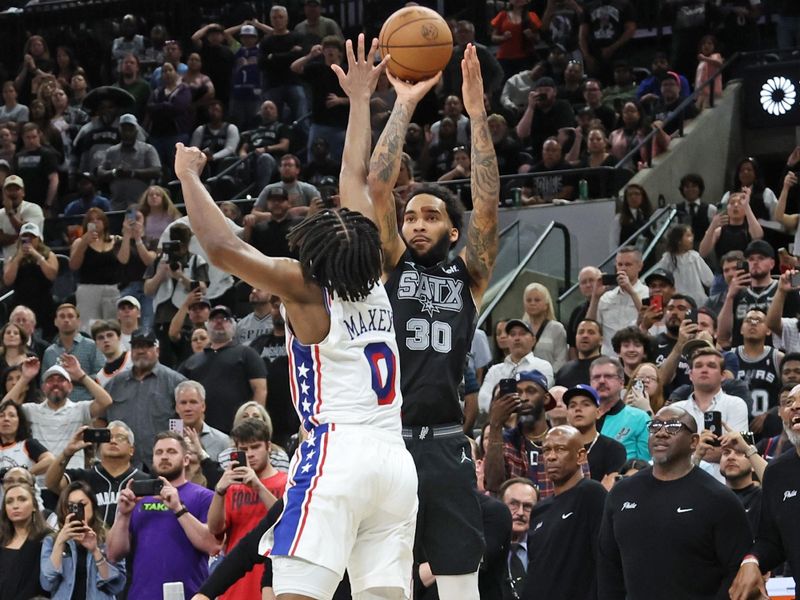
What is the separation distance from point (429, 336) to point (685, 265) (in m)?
7.91

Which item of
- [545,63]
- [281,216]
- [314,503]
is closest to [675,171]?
[545,63]

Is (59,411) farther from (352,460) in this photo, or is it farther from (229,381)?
(352,460)

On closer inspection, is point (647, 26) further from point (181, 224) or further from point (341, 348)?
point (341, 348)

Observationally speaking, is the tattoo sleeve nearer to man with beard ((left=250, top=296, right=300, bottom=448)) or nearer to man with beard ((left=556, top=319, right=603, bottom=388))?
man with beard ((left=556, top=319, right=603, bottom=388))

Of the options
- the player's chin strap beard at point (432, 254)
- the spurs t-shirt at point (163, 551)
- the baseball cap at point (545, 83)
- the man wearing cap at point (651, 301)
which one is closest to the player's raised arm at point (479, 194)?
the player's chin strap beard at point (432, 254)

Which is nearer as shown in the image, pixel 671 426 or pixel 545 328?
pixel 671 426

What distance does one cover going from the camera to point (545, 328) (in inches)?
533

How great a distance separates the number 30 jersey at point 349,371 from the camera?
5824 millimetres

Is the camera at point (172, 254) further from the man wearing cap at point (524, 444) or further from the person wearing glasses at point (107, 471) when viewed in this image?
the man wearing cap at point (524, 444)

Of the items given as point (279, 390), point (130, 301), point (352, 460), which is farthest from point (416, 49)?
point (130, 301)

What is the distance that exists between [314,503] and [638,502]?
285 centimetres

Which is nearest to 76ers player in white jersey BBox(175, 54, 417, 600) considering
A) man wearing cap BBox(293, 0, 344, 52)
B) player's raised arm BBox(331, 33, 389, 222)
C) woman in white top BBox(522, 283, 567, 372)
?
player's raised arm BBox(331, 33, 389, 222)

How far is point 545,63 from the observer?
762 inches

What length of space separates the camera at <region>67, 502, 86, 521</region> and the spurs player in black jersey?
391 cm
